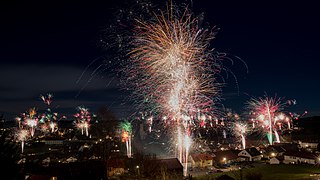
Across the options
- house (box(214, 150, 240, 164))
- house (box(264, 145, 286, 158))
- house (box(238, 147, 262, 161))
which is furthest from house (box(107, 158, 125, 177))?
house (box(264, 145, 286, 158))

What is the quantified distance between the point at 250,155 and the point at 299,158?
8057 mm

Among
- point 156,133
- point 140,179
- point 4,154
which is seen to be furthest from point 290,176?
point 156,133

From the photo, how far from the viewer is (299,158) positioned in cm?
3569

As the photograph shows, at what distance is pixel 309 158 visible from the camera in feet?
114

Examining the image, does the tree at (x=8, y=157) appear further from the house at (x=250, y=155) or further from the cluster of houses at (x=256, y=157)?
the house at (x=250, y=155)

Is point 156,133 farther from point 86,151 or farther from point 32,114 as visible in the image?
point 86,151

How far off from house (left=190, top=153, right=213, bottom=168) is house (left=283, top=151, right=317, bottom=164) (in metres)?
10.8

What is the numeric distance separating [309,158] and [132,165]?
24.2 m

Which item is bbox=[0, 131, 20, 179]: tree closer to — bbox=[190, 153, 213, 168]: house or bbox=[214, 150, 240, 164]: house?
bbox=[190, 153, 213, 168]: house

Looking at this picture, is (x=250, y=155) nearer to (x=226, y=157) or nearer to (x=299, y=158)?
(x=226, y=157)

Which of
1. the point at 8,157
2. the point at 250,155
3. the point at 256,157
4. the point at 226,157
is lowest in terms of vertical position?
the point at 256,157

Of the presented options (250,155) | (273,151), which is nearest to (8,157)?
(250,155)

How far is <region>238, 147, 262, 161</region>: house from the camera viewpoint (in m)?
42.1

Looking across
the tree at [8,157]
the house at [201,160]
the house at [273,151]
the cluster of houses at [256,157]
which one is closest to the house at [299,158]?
the cluster of houses at [256,157]
